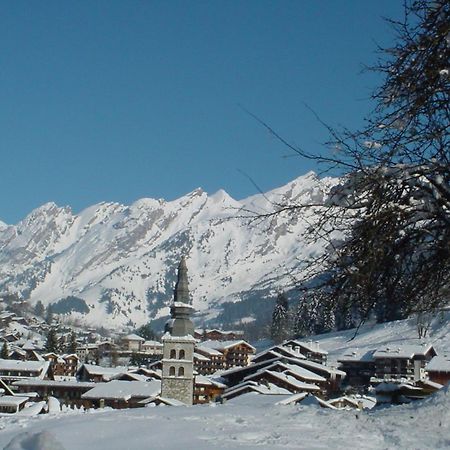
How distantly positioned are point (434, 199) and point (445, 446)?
307 cm

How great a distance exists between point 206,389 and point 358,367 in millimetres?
26521

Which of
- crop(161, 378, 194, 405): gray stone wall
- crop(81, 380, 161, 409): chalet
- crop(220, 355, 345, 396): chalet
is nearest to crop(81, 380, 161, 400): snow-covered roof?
crop(81, 380, 161, 409): chalet

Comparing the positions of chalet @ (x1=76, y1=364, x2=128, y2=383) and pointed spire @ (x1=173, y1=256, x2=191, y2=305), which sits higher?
pointed spire @ (x1=173, y1=256, x2=191, y2=305)

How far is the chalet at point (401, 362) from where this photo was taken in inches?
2913

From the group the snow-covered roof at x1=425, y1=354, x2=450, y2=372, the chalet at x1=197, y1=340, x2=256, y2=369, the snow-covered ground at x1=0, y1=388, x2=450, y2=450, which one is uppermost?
the chalet at x1=197, y1=340, x2=256, y2=369

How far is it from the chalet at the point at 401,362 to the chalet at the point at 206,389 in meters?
20.0

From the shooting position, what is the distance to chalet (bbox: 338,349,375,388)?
7864 centimetres

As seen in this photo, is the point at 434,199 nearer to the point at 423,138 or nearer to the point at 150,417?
the point at 423,138

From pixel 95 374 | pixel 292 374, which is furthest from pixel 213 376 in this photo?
pixel 95 374

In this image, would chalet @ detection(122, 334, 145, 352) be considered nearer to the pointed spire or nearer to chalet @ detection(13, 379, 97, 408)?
chalet @ detection(13, 379, 97, 408)

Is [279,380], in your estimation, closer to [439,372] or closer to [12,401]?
[439,372]

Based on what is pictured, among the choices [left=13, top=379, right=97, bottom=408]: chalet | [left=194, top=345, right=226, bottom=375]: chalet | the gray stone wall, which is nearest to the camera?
the gray stone wall

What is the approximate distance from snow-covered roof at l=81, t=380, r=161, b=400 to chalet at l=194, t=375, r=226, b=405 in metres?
3.22

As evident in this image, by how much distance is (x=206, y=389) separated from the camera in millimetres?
59969
